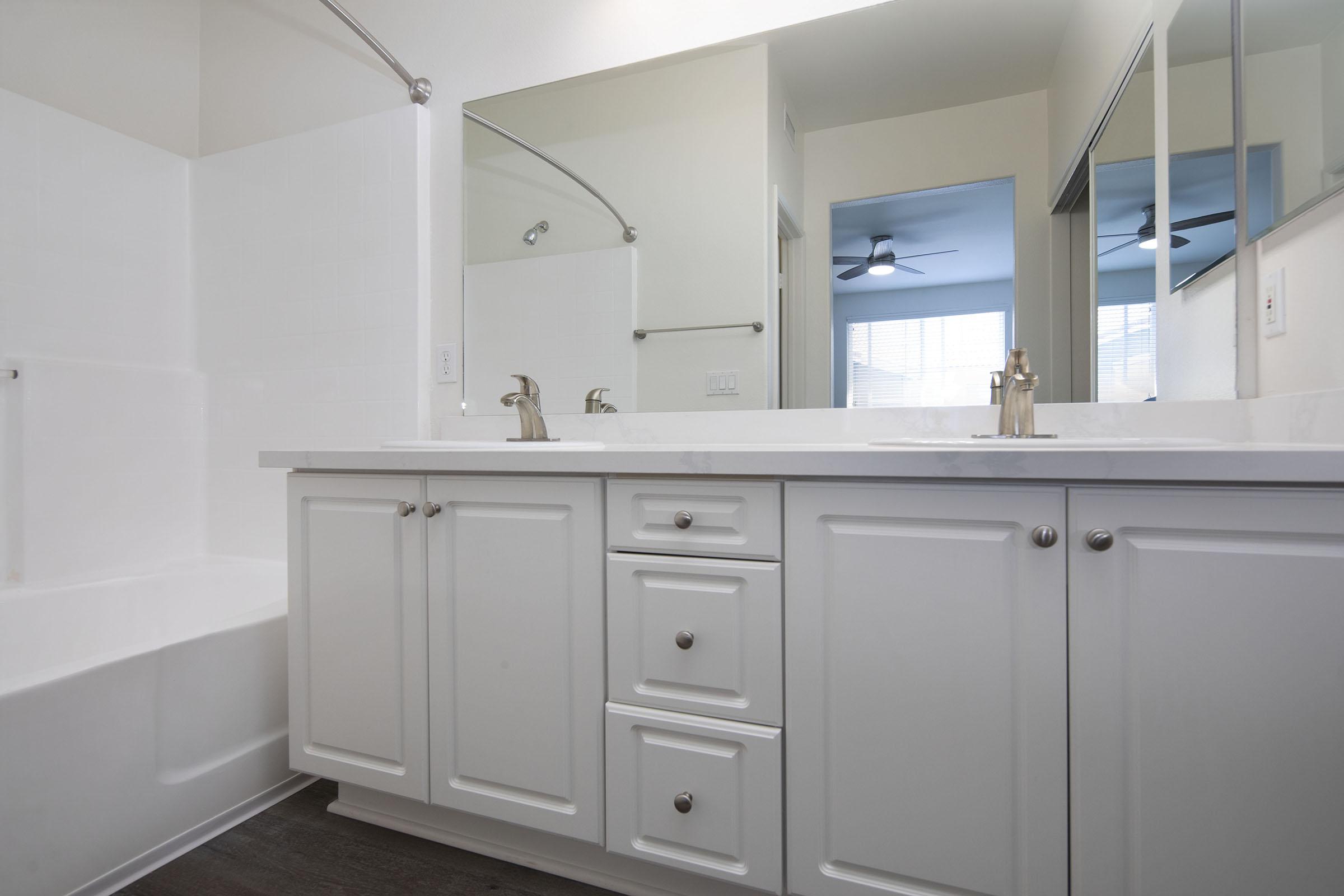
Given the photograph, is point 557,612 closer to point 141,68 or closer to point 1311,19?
point 1311,19

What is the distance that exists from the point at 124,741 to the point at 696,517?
1.19 meters

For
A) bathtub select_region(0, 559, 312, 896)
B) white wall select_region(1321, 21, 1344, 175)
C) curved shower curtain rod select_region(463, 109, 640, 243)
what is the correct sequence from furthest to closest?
curved shower curtain rod select_region(463, 109, 640, 243) < bathtub select_region(0, 559, 312, 896) < white wall select_region(1321, 21, 1344, 175)

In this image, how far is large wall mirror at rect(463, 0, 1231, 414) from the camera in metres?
1.37

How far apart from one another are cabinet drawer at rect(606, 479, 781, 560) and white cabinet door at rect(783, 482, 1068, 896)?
38 millimetres

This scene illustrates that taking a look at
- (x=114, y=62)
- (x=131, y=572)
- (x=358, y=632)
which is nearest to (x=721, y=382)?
(x=358, y=632)

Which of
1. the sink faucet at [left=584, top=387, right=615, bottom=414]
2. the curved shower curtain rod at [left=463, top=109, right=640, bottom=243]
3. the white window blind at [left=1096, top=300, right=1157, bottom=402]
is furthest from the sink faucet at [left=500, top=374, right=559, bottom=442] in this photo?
the white window blind at [left=1096, top=300, right=1157, bottom=402]

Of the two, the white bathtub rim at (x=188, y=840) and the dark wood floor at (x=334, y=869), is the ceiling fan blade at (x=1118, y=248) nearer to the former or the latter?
the dark wood floor at (x=334, y=869)

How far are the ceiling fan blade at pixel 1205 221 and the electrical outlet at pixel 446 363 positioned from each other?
70.1 inches

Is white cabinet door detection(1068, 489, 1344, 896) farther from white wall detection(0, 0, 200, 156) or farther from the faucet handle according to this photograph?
white wall detection(0, 0, 200, 156)

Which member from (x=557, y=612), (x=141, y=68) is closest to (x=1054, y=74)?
(x=557, y=612)

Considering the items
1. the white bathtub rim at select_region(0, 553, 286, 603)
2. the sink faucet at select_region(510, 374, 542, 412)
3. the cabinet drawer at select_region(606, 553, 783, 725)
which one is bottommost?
the white bathtub rim at select_region(0, 553, 286, 603)

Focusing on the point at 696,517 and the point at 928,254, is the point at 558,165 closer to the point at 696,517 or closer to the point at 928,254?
the point at 928,254

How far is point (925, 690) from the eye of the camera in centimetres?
91

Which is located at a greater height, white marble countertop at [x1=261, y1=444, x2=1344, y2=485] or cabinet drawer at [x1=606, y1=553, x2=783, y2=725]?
white marble countertop at [x1=261, y1=444, x2=1344, y2=485]
